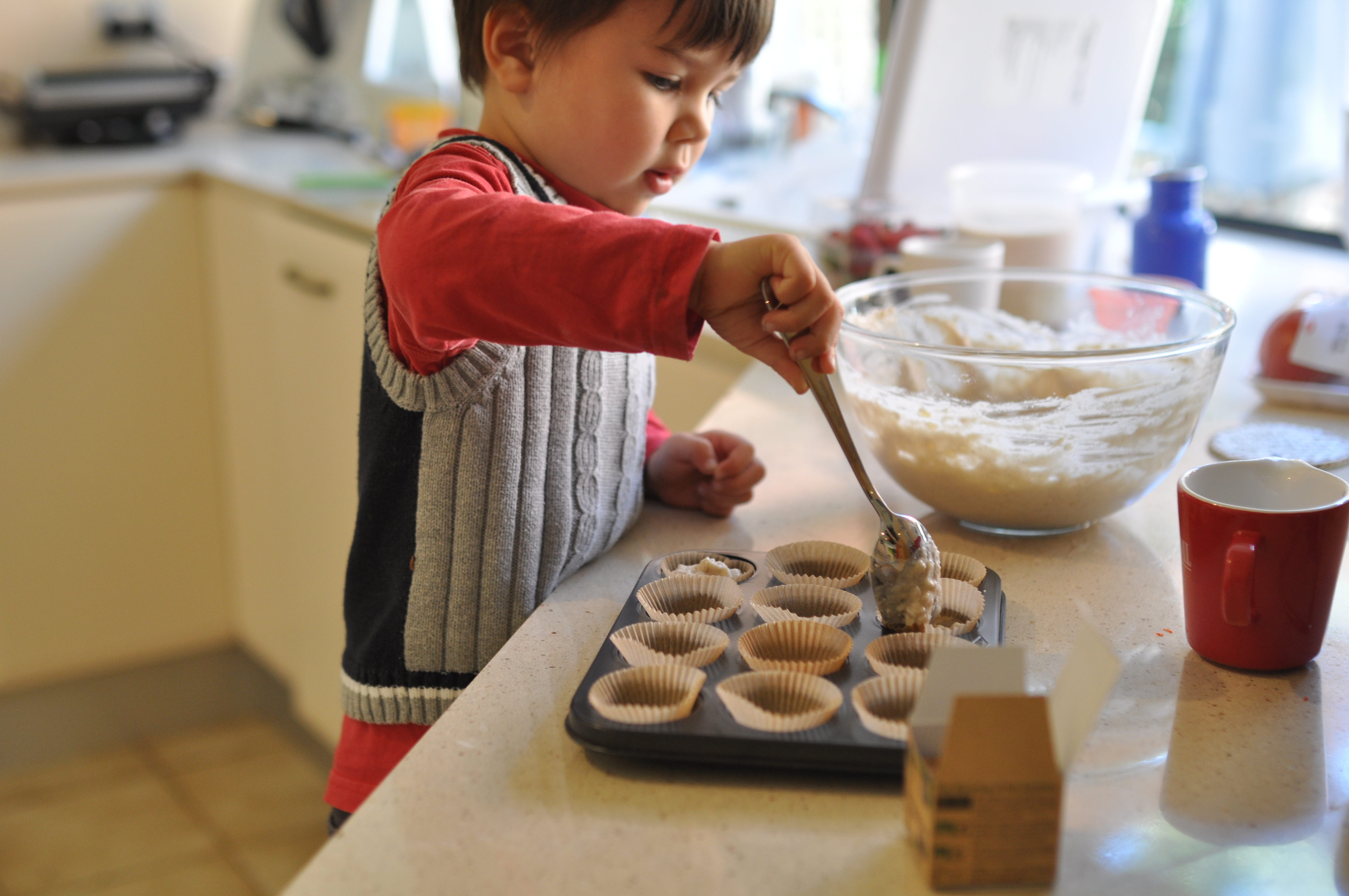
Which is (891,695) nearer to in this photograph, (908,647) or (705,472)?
(908,647)

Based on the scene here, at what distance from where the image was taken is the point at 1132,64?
1374 millimetres

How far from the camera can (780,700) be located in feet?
1.87

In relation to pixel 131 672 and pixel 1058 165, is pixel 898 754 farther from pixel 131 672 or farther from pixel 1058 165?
pixel 131 672

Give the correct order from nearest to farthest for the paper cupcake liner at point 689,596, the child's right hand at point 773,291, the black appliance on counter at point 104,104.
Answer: the child's right hand at point 773,291 < the paper cupcake liner at point 689,596 < the black appliance on counter at point 104,104

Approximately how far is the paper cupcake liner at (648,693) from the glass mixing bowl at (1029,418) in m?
0.29

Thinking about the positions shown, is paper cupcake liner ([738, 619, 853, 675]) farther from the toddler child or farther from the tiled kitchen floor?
the tiled kitchen floor

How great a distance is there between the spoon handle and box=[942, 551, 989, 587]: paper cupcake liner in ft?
0.19

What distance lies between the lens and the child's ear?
70 centimetres

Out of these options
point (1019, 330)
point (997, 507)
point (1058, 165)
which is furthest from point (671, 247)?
point (1058, 165)

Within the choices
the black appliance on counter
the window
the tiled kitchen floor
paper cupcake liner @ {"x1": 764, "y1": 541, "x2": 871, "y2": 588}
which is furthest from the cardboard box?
the black appliance on counter

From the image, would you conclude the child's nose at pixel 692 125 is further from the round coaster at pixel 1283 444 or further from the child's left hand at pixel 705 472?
the round coaster at pixel 1283 444

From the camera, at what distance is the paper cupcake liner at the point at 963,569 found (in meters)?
0.69

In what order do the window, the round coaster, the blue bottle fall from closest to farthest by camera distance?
the round coaster, the blue bottle, the window

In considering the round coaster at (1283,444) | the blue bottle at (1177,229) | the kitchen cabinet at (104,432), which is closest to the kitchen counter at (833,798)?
the round coaster at (1283,444)
